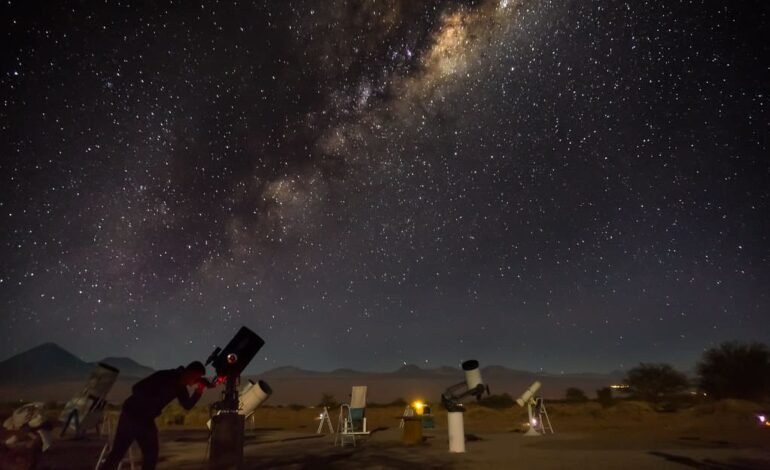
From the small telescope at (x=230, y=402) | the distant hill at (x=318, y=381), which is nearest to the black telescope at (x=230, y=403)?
the small telescope at (x=230, y=402)

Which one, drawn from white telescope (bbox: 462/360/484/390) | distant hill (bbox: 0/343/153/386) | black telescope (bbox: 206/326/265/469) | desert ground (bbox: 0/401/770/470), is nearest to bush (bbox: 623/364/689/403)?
desert ground (bbox: 0/401/770/470)

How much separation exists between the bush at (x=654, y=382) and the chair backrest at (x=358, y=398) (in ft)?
107

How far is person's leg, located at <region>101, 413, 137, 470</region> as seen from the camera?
20.0 feet

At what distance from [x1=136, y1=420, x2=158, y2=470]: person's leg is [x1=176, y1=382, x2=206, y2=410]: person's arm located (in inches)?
16.8

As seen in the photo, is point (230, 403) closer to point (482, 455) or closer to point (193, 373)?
point (193, 373)

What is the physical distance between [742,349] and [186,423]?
1277 inches

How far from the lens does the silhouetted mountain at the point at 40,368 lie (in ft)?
474

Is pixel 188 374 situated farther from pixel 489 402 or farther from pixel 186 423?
pixel 489 402

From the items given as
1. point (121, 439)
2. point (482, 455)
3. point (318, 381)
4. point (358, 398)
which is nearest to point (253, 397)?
point (358, 398)

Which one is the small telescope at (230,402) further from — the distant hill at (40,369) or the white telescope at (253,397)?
the distant hill at (40,369)

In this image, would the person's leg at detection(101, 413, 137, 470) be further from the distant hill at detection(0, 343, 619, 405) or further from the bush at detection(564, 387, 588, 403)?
the distant hill at detection(0, 343, 619, 405)

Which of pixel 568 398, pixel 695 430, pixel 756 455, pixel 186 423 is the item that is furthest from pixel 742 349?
pixel 186 423

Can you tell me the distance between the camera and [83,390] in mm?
14570

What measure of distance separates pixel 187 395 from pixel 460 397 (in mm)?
7412
